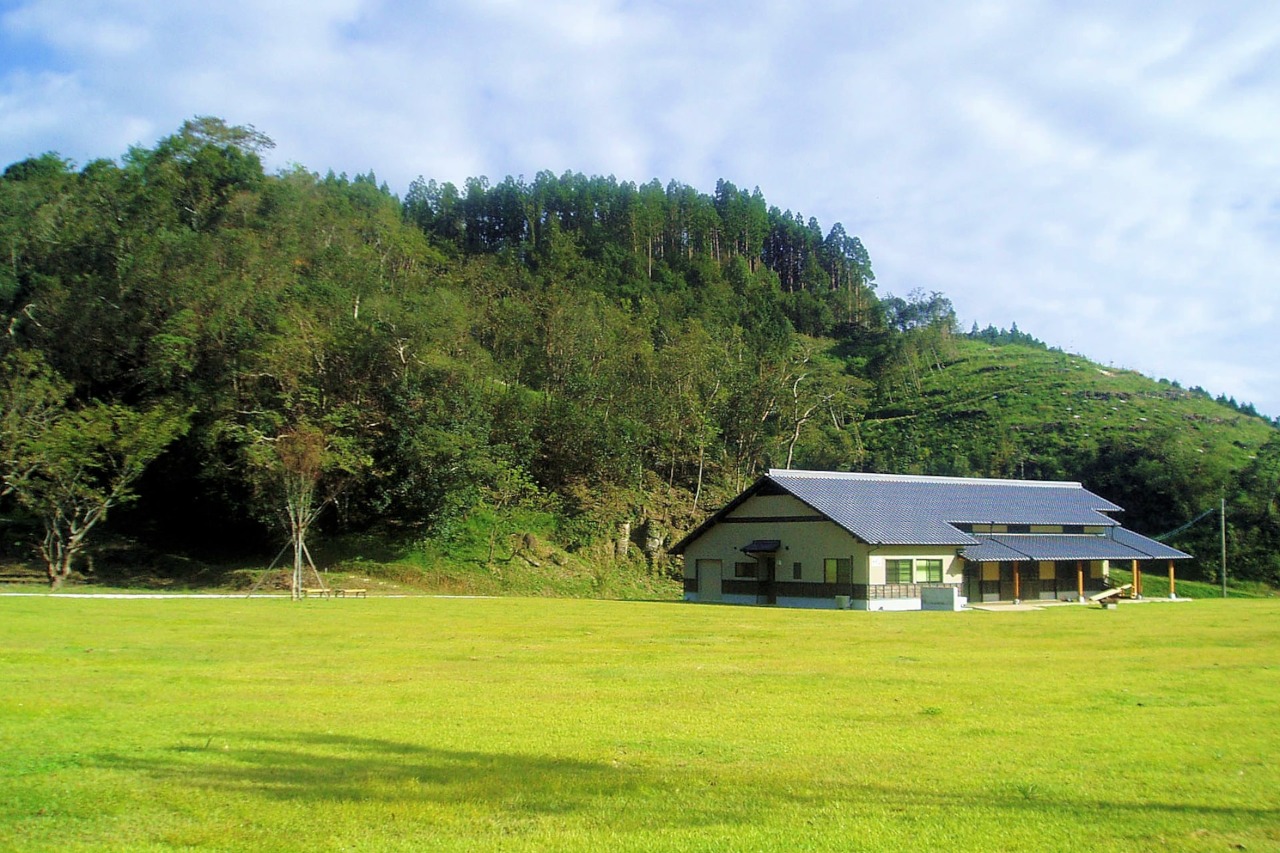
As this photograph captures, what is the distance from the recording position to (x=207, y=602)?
33.1 meters

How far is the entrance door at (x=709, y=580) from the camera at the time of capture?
45969 millimetres

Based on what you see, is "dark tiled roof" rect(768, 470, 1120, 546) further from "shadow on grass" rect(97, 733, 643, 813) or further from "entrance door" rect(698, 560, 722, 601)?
"shadow on grass" rect(97, 733, 643, 813)

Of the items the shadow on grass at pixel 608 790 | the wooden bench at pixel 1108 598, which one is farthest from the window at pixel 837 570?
the shadow on grass at pixel 608 790

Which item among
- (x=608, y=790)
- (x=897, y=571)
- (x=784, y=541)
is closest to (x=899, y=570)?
(x=897, y=571)

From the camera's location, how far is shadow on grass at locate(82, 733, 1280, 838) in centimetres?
752

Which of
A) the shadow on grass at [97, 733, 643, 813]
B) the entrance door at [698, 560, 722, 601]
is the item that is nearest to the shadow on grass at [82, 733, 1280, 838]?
the shadow on grass at [97, 733, 643, 813]

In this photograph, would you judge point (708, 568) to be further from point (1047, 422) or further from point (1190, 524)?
point (1047, 422)

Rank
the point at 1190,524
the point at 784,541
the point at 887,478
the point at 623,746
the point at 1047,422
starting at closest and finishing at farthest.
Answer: the point at 623,746 < the point at 784,541 < the point at 887,478 < the point at 1190,524 < the point at 1047,422

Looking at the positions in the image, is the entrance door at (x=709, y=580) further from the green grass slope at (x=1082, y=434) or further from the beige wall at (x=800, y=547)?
the green grass slope at (x=1082, y=434)

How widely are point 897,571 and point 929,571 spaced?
1.90 m

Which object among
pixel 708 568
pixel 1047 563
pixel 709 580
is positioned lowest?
pixel 709 580

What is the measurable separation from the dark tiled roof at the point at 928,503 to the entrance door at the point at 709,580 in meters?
5.93

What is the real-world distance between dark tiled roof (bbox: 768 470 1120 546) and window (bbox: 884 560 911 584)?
44.6 inches

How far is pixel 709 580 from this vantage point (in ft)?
153
